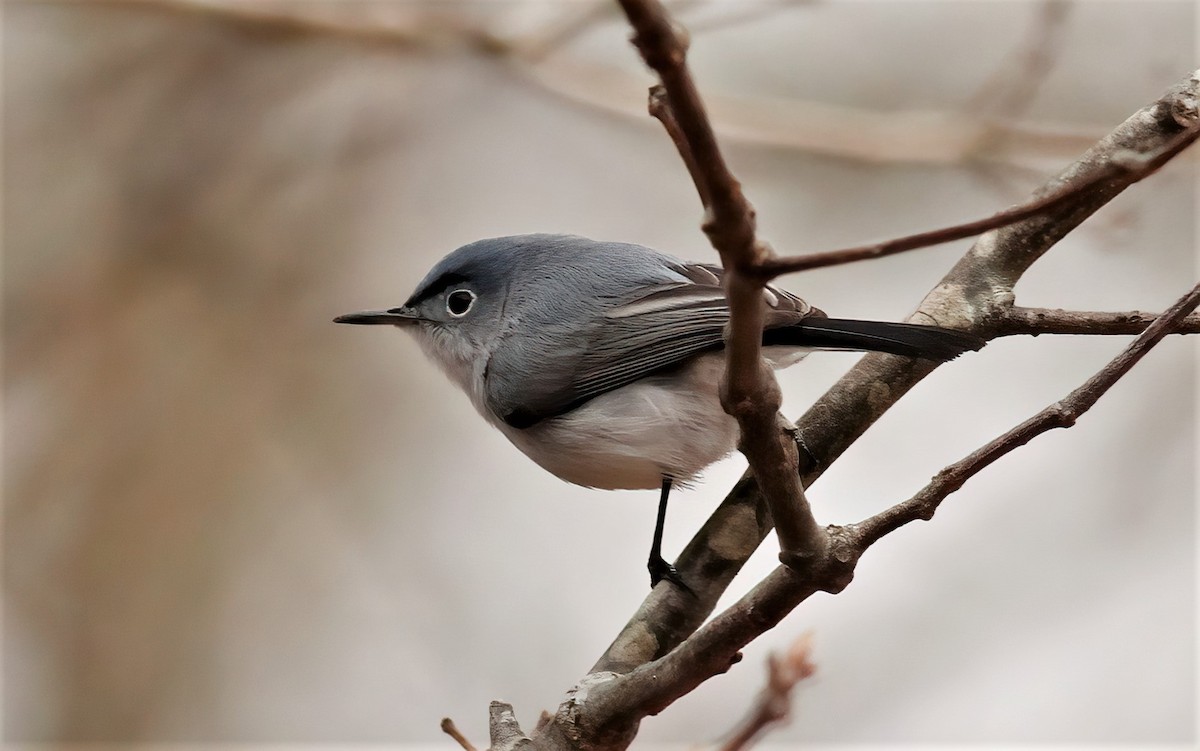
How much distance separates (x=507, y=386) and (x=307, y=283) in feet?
15.5

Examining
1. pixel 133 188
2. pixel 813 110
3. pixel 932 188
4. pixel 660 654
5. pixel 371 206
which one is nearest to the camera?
pixel 660 654

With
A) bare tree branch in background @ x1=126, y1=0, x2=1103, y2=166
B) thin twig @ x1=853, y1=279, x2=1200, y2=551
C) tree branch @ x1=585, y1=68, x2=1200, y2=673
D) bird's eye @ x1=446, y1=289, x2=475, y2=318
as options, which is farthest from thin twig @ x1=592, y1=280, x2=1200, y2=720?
bare tree branch in background @ x1=126, y1=0, x2=1103, y2=166

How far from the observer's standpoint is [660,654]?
2.59 m

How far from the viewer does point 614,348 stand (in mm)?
2881

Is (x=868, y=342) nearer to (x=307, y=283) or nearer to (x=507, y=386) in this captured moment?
(x=507, y=386)

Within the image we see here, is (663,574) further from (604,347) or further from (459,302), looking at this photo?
(459,302)

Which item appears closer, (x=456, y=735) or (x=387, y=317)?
(x=456, y=735)

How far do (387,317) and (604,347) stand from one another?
3.10ft

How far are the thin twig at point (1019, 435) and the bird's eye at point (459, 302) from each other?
191 cm

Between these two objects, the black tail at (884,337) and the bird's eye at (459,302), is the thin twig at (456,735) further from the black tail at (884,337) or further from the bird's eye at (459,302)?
the bird's eye at (459,302)

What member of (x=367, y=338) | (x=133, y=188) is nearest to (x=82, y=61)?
(x=133, y=188)

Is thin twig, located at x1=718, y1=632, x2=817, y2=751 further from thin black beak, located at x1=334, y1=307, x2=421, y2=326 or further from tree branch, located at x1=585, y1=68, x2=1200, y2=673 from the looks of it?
thin black beak, located at x1=334, y1=307, x2=421, y2=326

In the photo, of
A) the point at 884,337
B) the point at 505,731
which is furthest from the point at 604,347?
the point at 505,731

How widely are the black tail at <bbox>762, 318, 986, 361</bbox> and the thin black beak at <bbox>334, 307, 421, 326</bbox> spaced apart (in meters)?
1.53
